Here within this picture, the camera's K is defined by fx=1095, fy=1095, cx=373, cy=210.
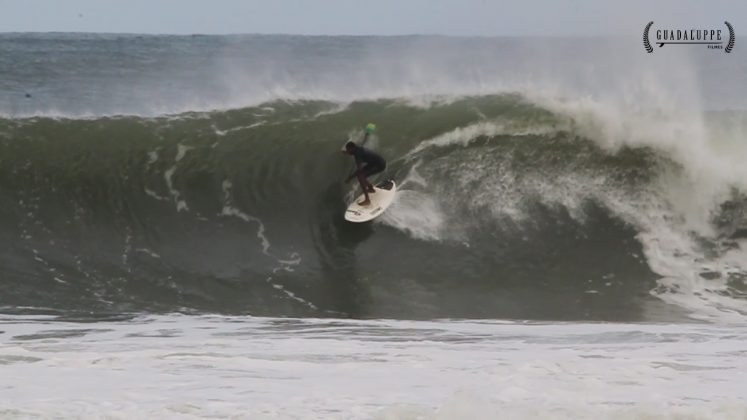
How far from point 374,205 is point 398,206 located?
496 millimetres

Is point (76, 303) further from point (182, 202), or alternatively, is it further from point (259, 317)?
point (182, 202)

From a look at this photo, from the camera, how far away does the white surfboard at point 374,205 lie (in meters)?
13.0

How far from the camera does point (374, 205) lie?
42.7 ft

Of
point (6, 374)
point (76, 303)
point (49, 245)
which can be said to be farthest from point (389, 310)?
point (6, 374)

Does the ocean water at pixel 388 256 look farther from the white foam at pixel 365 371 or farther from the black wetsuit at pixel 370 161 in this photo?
the black wetsuit at pixel 370 161

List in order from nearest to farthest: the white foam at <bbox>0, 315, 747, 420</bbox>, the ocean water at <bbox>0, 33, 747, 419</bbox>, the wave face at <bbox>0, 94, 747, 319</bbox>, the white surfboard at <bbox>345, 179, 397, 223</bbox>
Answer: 1. the white foam at <bbox>0, 315, 747, 420</bbox>
2. the ocean water at <bbox>0, 33, 747, 419</bbox>
3. the wave face at <bbox>0, 94, 747, 319</bbox>
4. the white surfboard at <bbox>345, 179, 397, 223</bbox>

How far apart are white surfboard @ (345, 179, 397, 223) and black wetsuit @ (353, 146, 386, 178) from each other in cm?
32

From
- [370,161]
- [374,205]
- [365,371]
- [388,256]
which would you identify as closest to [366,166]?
[370,161]

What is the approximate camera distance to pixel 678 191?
14289mm

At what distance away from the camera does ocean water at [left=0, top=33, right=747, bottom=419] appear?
732cm

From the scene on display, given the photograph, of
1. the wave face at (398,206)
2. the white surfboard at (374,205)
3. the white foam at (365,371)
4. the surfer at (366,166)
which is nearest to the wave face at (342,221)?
the wave face at (398,206)

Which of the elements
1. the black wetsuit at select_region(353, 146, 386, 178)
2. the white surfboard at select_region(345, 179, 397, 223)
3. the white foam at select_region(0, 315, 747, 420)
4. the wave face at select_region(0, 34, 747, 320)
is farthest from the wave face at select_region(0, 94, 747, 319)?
the white foam at select_region(0, 315, 747, 420)

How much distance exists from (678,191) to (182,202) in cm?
640

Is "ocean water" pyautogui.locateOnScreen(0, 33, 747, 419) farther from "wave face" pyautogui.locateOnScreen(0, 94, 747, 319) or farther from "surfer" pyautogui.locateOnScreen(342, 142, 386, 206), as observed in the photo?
"surfer" pyautogui.locateOnScreen(342, 142, 386, 206)
